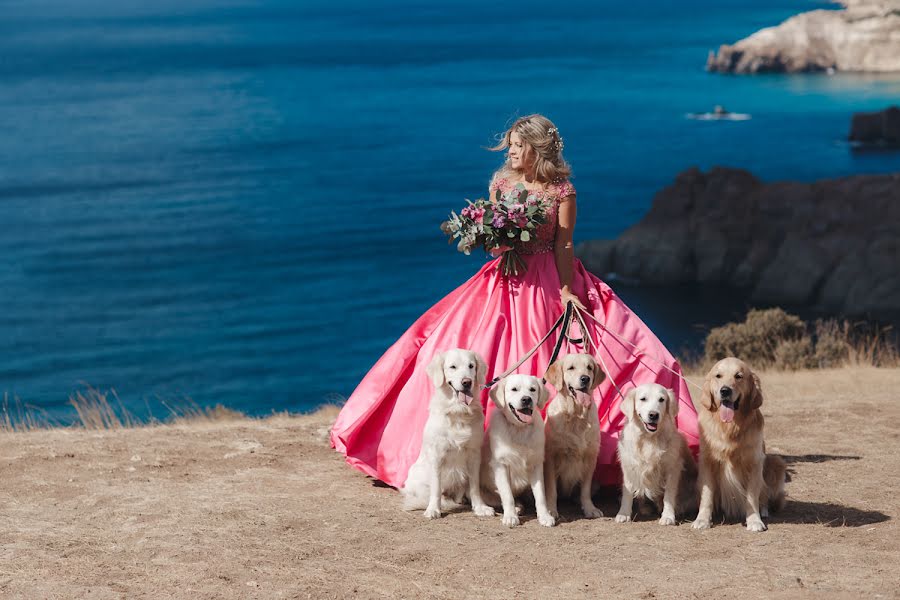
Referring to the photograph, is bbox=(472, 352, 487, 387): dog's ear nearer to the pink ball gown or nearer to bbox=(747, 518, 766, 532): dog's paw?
the pink ball gown

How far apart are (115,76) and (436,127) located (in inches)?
1842

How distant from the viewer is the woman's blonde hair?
9.05 metres

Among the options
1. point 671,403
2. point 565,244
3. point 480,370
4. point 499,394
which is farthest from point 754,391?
point 565,244

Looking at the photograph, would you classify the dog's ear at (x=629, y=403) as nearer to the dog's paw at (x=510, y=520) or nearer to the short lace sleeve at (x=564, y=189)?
the dog's paw at (x=510, y=520)

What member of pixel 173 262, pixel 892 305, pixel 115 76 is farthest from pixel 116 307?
pixel 115 76

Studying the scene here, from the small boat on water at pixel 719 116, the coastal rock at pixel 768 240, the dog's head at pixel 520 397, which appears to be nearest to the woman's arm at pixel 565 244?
the dog's head at pixel 520 397

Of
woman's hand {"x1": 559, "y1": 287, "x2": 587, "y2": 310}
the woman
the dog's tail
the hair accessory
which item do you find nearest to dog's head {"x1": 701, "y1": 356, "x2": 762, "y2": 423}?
the dog's tail

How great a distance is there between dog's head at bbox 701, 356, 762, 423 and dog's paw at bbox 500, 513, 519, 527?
5.02ft

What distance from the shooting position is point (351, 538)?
787 cm

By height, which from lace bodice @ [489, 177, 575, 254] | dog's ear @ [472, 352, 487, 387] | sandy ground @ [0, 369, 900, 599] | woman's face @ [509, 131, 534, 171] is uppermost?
woman's face @ [509, 131, 534, 171]

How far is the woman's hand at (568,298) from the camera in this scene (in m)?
8.80

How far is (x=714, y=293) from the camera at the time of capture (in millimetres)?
56969

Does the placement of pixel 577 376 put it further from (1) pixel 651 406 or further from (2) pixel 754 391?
(2) pixel 754 391

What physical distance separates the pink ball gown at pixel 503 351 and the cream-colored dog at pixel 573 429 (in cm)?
44
